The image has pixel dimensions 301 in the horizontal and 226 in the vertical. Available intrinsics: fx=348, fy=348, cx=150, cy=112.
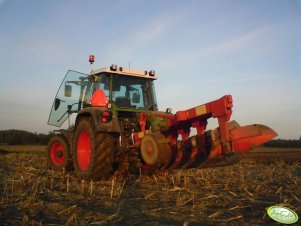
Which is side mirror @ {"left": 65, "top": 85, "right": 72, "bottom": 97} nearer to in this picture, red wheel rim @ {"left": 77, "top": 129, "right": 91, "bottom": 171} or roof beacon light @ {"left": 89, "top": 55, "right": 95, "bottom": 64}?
roof beacon light @ {"left": 89, "top": 55, "right": 95, "bottom": 64}

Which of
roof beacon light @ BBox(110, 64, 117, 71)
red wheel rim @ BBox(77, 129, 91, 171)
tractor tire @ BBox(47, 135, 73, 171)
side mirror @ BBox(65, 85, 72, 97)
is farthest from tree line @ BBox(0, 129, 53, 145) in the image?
roof beacon light @ BBox(110, 64, 117, 71)

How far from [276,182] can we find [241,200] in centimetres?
239

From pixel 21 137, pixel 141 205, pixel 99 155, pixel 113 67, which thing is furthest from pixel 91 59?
pixel 21 137

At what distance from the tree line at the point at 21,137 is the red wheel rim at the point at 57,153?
17907 mm

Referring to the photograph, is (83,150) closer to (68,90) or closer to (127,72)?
(68,90)

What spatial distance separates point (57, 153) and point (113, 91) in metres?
2.58

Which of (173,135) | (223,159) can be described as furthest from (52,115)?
(223,159)

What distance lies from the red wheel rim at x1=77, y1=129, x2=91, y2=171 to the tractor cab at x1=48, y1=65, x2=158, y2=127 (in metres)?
0.72

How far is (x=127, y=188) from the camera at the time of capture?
5664 mm

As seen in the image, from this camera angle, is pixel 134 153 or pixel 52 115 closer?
pixel 134 153

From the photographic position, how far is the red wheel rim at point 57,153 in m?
8.64

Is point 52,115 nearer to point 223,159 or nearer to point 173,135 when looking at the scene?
point 173,135

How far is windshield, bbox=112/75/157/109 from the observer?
23.9 ft

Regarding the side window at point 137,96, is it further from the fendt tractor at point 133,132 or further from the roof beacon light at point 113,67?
the roof beacon light at point 113,67
